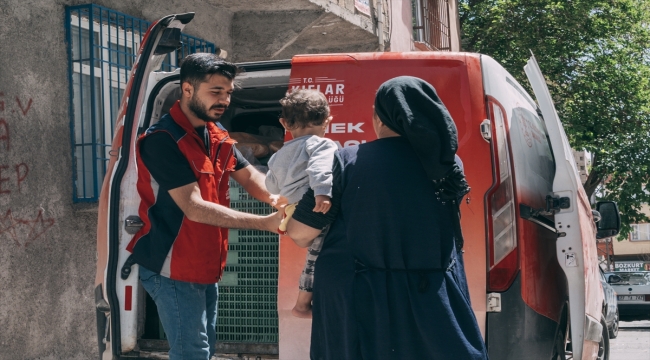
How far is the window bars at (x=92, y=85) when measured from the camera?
285 inches

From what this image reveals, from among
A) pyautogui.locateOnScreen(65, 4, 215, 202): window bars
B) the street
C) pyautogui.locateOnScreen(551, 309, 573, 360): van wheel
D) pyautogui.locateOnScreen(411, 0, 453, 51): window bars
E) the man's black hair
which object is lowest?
the street

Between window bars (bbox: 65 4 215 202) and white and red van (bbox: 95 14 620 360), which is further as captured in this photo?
window bars (bbox: 65 4 215 202)

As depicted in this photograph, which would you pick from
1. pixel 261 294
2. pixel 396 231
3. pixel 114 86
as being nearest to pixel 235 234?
pixel 261 294

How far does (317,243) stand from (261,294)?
1401mm

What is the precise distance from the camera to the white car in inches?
758

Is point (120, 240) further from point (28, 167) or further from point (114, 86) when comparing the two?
point (114, 86)

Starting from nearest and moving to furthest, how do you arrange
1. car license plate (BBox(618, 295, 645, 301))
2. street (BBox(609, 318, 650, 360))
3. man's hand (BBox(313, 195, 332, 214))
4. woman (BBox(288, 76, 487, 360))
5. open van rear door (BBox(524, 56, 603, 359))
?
woman (BBox(288, 76, 487, 360)) < man's hand (BBox(313, 195, 332, 214)) < open van rear door (BBox(524, 56, 603, 359)) < street (BBox(609, 318, 650, 360)) < car license plate (BBox(618, 295, 645, 301))

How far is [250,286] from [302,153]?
1562 millimetres

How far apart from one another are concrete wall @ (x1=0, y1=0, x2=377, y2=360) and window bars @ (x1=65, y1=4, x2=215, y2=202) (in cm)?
11

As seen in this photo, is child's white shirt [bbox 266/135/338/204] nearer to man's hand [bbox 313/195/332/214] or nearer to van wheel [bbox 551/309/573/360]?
man's hand [bbox 313/195/332/214]

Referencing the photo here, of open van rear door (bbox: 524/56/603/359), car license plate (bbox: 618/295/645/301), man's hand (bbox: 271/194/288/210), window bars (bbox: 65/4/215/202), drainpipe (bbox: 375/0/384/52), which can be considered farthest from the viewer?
car license plate (bbox: 618/295/645/301)

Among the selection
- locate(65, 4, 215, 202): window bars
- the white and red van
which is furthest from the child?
locate(65, 4, 215, 202): window bars

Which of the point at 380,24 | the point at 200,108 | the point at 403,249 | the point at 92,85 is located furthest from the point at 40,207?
the point at 380,24

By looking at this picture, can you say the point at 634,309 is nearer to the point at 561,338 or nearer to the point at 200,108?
the point at 561,338
